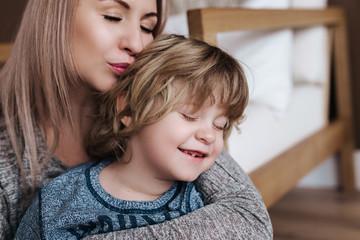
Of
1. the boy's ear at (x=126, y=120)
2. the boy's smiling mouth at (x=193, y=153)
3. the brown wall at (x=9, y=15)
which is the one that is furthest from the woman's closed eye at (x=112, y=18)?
the brown wall at (x=9, y=15)

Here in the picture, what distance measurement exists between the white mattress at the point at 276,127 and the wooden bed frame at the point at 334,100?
3 centimetres

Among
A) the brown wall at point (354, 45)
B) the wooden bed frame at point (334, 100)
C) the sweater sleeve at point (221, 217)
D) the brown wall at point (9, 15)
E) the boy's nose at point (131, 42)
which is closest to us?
the sweater sleeve at point (221, 217)

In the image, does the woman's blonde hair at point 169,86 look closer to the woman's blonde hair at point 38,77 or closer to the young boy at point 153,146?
the young boy at point 153,146

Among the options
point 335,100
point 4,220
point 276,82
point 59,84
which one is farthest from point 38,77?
point 335,100

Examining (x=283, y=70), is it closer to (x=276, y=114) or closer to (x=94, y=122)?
(x=276, y=114)

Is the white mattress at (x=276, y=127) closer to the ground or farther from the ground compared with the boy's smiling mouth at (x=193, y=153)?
closer to the ground

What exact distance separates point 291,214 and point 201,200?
1125 millimetres

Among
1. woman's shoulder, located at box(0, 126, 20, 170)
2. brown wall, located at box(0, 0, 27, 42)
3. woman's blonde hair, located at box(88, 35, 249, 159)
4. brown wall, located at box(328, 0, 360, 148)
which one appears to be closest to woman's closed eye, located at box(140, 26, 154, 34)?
woman's blonde hair, located at box(88, 35, 249, 159)

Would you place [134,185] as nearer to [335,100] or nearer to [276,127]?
[276,127]

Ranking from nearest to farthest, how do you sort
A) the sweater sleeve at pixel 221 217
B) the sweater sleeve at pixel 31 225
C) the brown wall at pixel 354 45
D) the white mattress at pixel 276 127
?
the sweater sleeve at pixel 221 217 < the sweater sleeve at pixel 31 225 < the white mattress at pixel 276 127 < the brown wall at pixel 354 45

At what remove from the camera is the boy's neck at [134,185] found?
86 centimetres

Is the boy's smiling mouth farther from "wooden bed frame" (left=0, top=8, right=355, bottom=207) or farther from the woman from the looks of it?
"wooden bed frame" (left=0, top=8, right=355, bottom=207)

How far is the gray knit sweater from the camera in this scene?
29.2 inches

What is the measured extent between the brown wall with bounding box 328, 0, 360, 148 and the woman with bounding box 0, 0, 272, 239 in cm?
143
